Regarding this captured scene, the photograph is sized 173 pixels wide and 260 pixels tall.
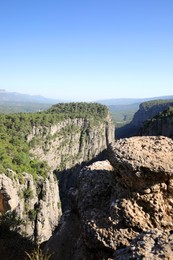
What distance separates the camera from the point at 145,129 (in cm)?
8506

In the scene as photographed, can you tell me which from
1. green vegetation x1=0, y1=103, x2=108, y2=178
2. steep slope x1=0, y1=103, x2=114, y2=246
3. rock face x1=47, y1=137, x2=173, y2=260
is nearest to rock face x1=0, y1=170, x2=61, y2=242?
steep slope x1=0, y1=103, x2=114, y2=246

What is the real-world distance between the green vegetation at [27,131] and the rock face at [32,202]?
130 inches

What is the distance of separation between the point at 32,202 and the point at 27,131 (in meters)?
47.0

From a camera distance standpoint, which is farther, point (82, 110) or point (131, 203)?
point (82, 110)

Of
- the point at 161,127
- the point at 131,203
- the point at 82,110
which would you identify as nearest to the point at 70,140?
the point at 82,110

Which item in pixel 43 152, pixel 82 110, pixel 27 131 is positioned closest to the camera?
pixel 27 131

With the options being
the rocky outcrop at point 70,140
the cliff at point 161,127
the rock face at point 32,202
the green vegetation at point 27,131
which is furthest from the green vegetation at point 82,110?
the rock face at point 32,202

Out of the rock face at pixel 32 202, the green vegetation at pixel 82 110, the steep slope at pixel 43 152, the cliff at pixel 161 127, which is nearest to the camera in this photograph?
the rock face at pixel 32 202

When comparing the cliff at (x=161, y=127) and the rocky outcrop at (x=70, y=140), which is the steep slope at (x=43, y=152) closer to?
the rocky outcrop at (x=70, y=140)

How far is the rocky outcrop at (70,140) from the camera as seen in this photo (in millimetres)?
103938

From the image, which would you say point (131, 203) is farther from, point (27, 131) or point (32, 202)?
point (27, 131)

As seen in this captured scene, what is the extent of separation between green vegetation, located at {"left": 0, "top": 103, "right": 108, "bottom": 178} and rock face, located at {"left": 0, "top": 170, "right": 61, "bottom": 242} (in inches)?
130

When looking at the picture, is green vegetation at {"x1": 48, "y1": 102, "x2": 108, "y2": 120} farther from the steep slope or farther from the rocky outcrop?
the rocky outcrop

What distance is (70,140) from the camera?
417 feet
